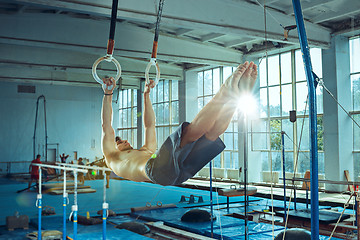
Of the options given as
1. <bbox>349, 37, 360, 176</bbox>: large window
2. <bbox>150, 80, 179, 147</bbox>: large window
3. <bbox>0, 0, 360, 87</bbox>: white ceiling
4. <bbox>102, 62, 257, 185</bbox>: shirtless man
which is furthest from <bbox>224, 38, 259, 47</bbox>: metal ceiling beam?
<bbox>102, 62, 257, 185</bbox>: shirtless man

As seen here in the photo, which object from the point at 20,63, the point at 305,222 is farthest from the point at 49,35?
the point at 305,222

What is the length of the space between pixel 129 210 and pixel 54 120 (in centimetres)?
992

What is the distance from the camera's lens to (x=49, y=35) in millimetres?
9438

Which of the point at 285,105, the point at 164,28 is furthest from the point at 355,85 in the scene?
the point at 164,28

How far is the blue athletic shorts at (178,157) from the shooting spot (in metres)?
2.32

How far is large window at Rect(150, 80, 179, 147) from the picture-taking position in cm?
1811

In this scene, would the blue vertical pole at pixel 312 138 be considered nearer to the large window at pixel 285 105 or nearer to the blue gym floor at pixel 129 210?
the blue gym floor at pixel 129 210

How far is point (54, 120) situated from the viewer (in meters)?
18.5

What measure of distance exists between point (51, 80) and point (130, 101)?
5.10 metres

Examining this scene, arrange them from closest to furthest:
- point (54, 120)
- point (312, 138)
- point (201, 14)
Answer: point (312, 138)
point (201, 14)
point (54, 120)

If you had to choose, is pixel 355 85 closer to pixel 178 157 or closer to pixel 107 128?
pixel 107 128

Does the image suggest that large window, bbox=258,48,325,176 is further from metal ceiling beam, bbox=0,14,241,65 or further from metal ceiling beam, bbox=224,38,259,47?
metal ceiling beam, bbox=0,14,241,65

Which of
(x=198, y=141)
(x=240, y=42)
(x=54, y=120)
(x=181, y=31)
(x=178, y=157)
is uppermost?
(x=181, y=31)

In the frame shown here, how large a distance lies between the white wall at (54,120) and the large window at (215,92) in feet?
17.4
